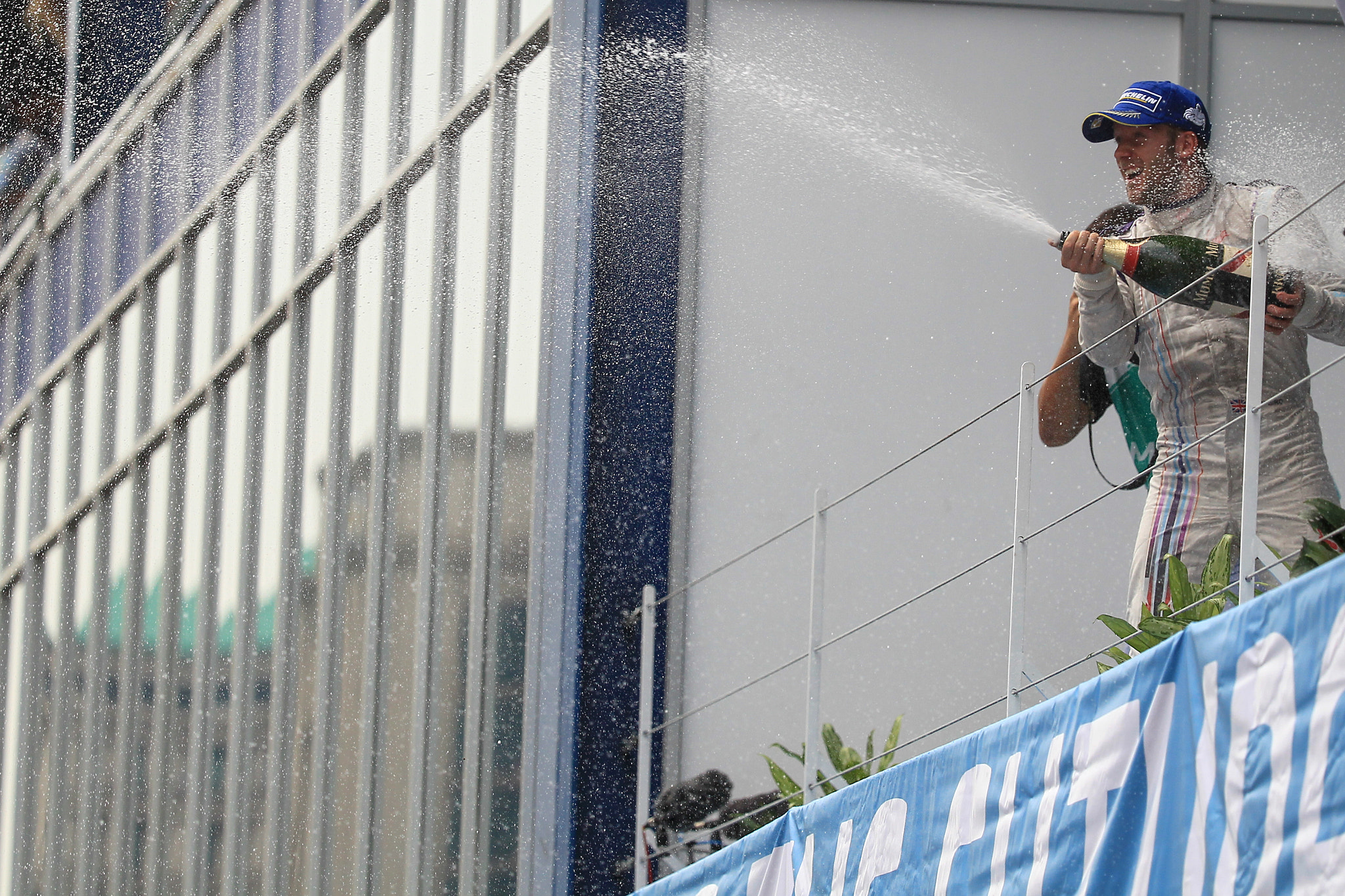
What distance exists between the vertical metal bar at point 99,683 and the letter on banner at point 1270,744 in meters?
4.39

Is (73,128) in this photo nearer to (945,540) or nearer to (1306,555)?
(945,540)

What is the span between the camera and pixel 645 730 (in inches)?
200

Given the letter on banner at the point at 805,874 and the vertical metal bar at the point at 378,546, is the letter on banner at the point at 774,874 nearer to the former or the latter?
the letter on banner at the point at 805,874

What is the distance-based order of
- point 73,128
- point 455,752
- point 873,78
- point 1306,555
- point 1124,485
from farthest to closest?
point 73,128 < point 873,78 < point 455,752 < point 1124,485 < point 1306,555

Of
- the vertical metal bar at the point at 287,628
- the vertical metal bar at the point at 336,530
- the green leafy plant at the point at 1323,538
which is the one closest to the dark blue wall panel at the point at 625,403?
the vertical metal bar at the point at 336,530

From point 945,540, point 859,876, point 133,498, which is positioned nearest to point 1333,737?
point 859,876

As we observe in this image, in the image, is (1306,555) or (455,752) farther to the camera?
(455,752)

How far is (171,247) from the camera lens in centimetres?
583

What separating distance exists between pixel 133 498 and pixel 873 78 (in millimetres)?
2817

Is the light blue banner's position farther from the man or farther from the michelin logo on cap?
the michelin logo on cap

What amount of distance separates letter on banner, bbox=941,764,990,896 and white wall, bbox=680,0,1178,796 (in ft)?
7.64

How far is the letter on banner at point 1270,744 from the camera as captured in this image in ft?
6.95

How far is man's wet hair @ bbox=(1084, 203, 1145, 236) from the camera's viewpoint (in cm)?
332

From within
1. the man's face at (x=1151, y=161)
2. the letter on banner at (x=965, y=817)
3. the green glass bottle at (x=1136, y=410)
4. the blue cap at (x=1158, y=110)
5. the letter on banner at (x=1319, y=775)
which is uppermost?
the blue cap at (x=1158, y=110)
